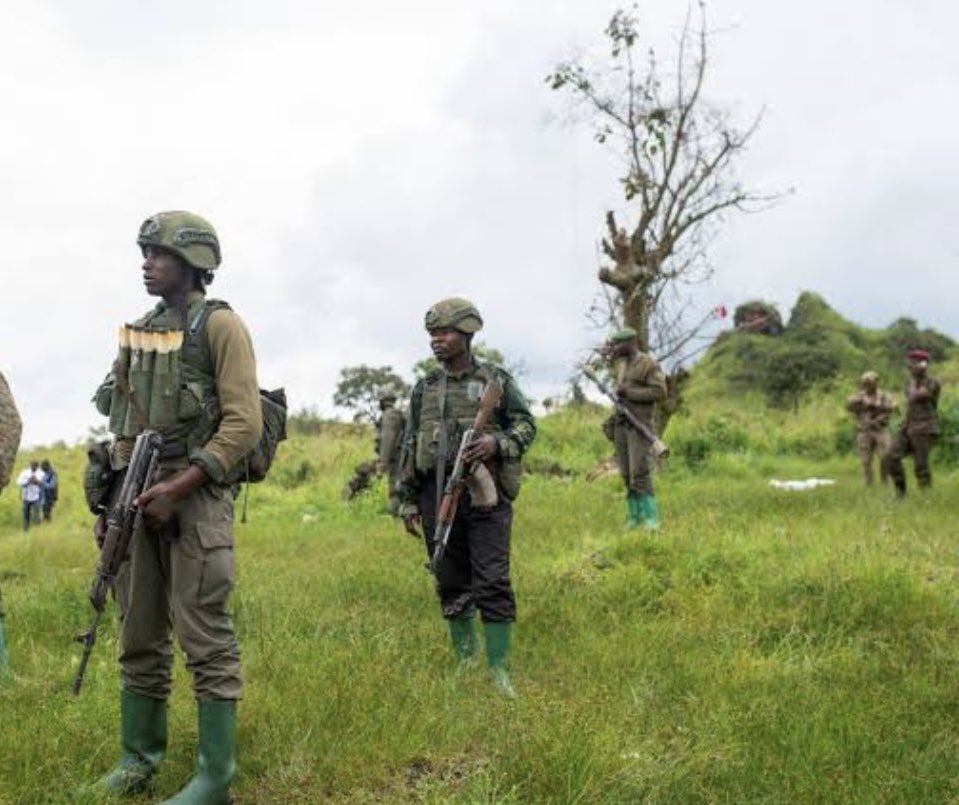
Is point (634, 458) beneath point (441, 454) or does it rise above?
beneath

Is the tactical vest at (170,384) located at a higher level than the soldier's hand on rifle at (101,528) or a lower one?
higher

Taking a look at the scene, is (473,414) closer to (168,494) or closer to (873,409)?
(168,494)

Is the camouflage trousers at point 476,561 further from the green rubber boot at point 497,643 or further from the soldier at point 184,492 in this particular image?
the soldier at point 184,492

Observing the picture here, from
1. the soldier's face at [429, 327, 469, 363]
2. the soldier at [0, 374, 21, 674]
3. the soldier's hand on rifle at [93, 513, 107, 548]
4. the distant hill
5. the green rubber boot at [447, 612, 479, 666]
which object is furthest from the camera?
the distant hill

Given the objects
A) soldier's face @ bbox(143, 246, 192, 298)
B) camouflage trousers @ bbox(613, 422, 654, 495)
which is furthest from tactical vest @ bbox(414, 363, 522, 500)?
camouflage trousers @ bbox(613, 422, 654, 495)

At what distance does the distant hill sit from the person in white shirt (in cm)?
1242

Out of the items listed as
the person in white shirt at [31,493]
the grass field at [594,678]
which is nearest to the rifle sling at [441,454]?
the grass field at [594,678]

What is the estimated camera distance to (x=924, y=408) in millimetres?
12500

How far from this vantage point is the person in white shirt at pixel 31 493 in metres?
20.7

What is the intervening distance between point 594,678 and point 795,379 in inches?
945

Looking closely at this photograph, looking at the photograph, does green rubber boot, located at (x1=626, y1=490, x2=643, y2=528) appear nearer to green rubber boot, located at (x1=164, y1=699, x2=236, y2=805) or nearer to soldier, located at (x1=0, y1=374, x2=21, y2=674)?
soldier, located at (x1=0, y1=374, x2=21, y2=674)

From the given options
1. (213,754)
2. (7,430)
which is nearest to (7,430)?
(7,430)

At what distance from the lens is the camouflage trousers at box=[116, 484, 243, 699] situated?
3662 millimetres

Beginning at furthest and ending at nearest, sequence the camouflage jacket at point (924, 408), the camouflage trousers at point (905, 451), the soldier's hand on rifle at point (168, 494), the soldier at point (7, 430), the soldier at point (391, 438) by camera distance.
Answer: the soldier at point (391, 438)
the camouflage trousers at point (905, 451)
the camouflage jacket at point (924, 408)
the soldier at point (7, 430)
the soldier's hand on rifle at point (168, 494)
